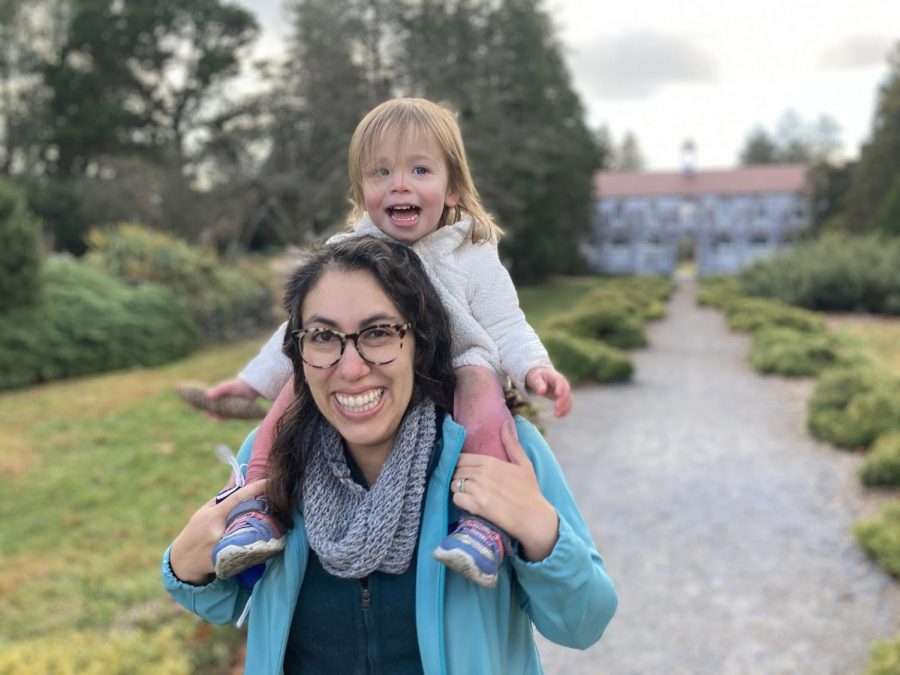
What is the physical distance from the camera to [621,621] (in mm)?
4730

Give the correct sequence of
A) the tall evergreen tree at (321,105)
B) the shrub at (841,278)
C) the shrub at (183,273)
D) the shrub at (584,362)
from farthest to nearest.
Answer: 1. the shrub at (841,278)
2. the tall evergreen tree at (321,105)
3. the shrub at (183,273)
4. the shrub at (584,362)

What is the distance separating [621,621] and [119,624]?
2.89m

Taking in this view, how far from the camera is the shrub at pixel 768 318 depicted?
52.7 feet

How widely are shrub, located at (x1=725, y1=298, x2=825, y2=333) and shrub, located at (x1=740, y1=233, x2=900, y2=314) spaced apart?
8.14 feet

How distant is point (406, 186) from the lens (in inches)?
65.9

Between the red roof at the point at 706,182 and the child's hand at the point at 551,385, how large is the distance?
4816 cm

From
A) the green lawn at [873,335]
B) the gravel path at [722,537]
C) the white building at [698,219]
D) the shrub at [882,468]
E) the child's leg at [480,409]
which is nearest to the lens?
the child's leg at [480,409]

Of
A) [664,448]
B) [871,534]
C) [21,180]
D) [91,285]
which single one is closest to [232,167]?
[91,285]

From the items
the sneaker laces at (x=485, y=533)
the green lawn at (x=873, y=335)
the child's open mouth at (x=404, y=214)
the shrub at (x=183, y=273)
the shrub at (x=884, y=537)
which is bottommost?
the green lawn at (x=873, y=335)

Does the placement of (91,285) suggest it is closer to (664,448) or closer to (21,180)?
(664,448)

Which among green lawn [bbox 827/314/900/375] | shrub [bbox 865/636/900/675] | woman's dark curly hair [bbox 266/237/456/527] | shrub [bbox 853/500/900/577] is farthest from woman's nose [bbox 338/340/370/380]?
green lawn [bbox 827/314/900/375]

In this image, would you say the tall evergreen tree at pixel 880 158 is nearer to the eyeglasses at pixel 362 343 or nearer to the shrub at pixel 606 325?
the shrub at pixel 606 325

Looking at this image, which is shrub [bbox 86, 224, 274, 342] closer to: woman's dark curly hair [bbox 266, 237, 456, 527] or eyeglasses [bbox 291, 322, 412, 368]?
woman's dark curly hair [bbox 266, 237, 456, 527]

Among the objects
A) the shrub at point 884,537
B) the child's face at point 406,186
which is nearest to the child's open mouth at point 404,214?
the child's face at point 406,186
